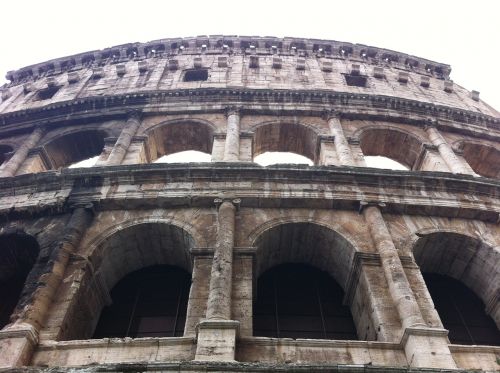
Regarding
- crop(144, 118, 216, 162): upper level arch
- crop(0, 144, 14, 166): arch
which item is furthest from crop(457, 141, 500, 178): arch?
crop(0, 144, 14, 166): arch

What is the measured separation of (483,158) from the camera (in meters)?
15.2

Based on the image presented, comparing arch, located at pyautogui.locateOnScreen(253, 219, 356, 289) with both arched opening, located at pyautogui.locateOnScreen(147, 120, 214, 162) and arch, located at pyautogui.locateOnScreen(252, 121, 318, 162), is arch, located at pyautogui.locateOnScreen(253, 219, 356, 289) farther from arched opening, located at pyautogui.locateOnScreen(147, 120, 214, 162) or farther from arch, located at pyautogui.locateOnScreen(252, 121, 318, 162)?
arched opening, located at pyautogui.locateOnScreen(147, 120, 214, 162)

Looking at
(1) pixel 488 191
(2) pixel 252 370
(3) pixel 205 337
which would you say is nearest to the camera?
(2) pixel 252 370

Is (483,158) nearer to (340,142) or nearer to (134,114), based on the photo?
(340,142)

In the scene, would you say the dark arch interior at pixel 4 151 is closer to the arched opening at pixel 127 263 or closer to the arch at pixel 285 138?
the arched opening at pixel 127 263

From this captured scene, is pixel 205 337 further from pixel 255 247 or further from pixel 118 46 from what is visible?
pixel 118 46

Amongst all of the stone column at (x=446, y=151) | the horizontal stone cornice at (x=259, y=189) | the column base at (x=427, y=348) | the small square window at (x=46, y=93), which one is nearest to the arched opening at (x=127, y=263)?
the horizontal stone cornice at (x=259, y=189)

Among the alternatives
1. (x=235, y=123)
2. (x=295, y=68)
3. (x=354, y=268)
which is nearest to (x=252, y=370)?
Answer: (x=354, y=268)

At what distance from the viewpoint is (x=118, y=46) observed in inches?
816

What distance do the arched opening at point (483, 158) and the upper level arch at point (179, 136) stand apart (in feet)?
27.3

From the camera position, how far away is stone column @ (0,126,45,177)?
12.6 m

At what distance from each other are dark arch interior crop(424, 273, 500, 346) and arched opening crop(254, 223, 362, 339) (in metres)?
2.06

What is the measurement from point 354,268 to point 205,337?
3.42 metres

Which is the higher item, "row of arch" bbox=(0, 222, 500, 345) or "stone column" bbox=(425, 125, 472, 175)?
"stone column" bbox=(425, 125, 472, 175)
